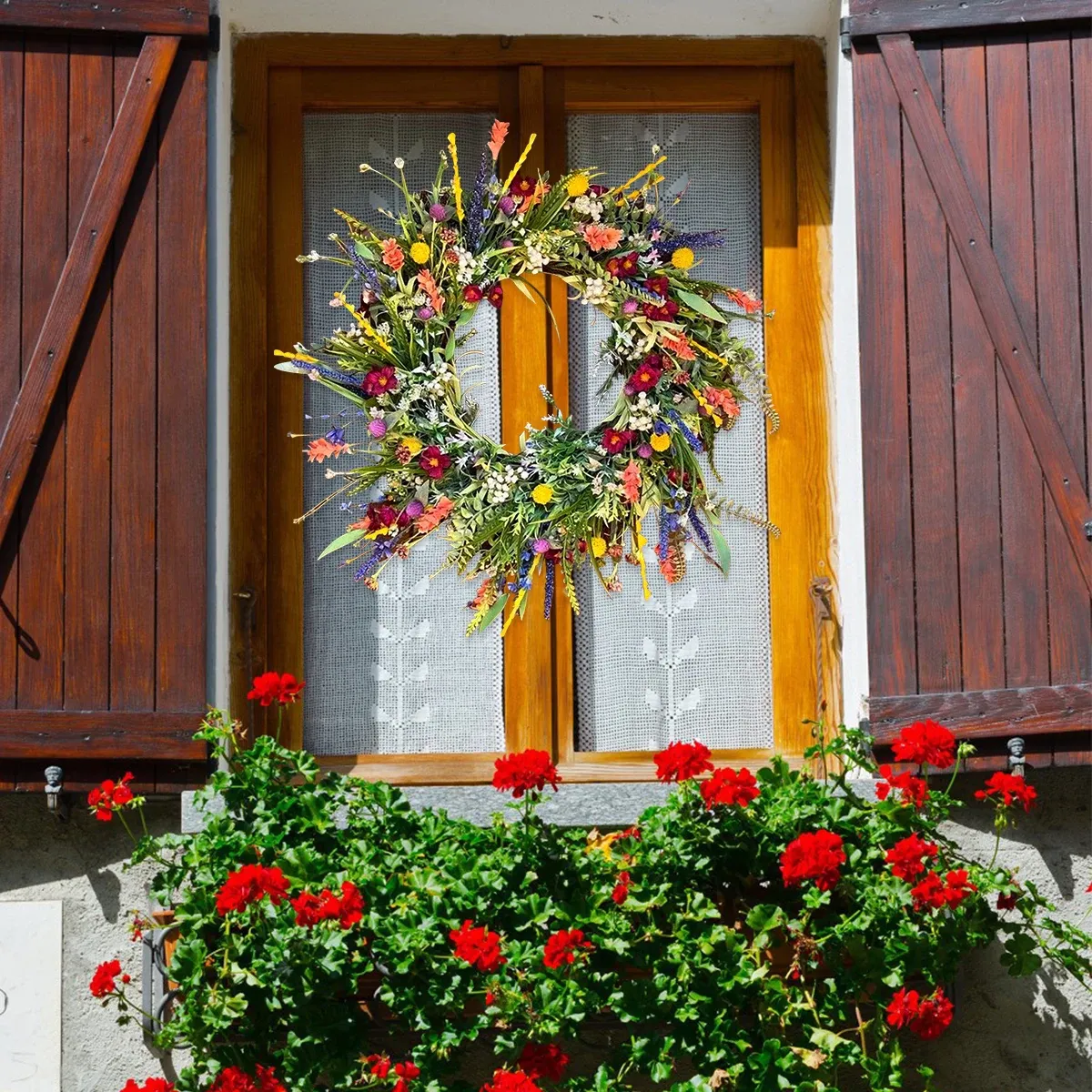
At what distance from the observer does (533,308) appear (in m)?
4.72

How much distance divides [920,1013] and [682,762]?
0.68 meters

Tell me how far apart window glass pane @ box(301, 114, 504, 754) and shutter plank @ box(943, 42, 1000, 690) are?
3.60ft

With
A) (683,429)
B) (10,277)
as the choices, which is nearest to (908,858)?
(683,429)

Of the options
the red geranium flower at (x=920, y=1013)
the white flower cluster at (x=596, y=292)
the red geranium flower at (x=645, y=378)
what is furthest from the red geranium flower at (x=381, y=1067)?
the white flower cluster at (x=596, y=292)

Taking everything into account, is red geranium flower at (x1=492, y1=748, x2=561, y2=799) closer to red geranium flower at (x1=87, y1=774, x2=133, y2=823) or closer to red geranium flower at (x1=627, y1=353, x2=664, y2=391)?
red geranium flower at (x1=87, y1=774, x2=133, y2=823)

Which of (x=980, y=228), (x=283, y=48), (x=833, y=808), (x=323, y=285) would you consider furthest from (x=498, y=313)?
(x=833, y=808)

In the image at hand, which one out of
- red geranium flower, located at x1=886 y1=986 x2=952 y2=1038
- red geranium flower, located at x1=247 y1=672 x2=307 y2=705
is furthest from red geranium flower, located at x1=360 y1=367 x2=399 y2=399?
red geranium flower, located at x1=886 y1=986 x2=952 y2=1038

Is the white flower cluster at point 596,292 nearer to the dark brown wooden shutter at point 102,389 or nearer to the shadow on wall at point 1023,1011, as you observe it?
the dark brown wooden shutter at point 102,389

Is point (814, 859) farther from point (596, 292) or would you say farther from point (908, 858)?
Result: point (596, 292)

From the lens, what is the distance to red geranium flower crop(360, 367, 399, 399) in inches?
180

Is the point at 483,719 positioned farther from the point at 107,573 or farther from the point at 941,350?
the point at 941,350

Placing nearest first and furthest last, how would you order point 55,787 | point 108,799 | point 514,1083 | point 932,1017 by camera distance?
point 514,1083, point 932,1017, point 108,799, point 55,787

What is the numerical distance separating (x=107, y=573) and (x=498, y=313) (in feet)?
3.80

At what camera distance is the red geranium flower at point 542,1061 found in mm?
3785
